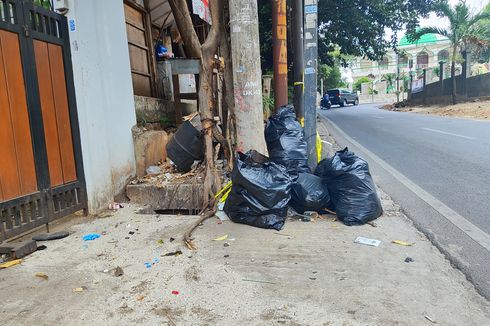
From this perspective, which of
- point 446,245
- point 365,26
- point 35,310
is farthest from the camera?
point 365,26

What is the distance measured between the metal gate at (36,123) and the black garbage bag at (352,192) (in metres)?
2.64

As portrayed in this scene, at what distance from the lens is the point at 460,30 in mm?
23312

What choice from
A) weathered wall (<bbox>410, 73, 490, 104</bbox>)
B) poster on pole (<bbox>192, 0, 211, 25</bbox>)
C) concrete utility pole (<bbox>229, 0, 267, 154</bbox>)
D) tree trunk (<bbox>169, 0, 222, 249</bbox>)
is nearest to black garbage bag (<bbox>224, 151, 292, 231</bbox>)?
concrete utility pole (<bbox>229, 0, 267, 154</bbox>)

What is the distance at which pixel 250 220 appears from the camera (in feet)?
12.6

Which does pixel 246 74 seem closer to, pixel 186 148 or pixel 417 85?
pixel 186 148

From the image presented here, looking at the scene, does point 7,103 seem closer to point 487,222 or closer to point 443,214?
point 443,214

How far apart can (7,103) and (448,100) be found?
1029 inches

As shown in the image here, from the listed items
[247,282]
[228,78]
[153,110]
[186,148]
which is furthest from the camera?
[153,110]

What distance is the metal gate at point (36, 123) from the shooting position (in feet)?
11.1

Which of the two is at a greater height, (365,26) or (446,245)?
(365,26)

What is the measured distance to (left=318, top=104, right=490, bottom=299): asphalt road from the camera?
3.24 meters

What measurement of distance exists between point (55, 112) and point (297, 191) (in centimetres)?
254

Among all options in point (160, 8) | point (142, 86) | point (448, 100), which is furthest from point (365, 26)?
point (142, 86)

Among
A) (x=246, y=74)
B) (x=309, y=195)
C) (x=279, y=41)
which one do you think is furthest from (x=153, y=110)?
(x=309, y=195)
